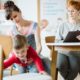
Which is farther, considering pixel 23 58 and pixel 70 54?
pixel 70 54

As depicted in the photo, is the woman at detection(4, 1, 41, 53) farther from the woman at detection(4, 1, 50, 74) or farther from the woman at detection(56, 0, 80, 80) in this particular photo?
the woman at detection(56, 0, 80, 80)

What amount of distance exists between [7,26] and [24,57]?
1746 millimetres

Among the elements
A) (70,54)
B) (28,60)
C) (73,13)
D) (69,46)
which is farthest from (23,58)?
(73,13)

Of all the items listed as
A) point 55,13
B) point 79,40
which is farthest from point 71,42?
point 55,13

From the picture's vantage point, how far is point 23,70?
215 centimetres

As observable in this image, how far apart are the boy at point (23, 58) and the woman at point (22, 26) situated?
0.32 meters

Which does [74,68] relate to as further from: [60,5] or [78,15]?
[60,5]

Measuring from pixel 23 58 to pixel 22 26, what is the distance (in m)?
0.71

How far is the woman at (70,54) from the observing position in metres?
2.45

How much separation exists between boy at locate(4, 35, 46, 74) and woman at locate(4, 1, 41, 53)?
32 centimetres

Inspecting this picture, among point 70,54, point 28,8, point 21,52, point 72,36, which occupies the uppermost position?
point 28,8

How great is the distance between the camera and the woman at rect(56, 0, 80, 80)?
8.02 ft

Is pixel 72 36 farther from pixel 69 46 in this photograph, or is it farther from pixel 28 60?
pixel 28 60

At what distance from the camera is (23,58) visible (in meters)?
2.07
